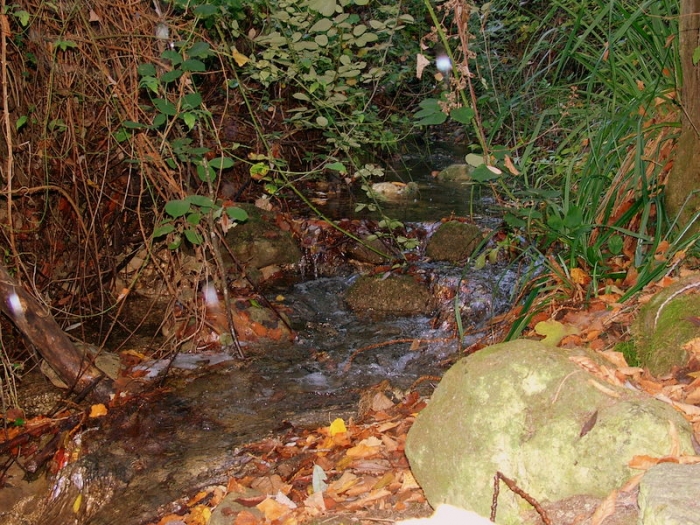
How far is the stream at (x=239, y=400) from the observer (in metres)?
3.02

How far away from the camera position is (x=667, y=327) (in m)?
2.37

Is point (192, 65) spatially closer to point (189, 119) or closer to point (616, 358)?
point (189, 119)

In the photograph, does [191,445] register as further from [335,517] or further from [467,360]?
[467,360]

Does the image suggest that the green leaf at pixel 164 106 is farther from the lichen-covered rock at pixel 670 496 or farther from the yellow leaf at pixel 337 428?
the lichen-covered rock at pixel 670 496

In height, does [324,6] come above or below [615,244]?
above

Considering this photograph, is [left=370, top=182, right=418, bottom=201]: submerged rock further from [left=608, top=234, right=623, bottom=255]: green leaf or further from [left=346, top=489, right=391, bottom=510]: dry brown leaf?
[left=346, top=489, right=391, bottom=510]: dry brown leaf

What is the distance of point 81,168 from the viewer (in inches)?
163

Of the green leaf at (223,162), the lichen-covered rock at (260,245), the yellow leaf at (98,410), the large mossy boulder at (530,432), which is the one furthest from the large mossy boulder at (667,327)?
the lichen-covered rock at (260,245)

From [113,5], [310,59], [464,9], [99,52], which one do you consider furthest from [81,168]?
[464,9]

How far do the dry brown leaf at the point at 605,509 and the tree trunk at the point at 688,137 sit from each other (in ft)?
5.83

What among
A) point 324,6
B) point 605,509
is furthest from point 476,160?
point 605,509

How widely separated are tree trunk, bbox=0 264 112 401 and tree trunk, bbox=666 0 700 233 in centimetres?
322

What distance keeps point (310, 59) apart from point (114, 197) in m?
2.11

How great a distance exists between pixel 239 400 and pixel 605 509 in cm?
265
